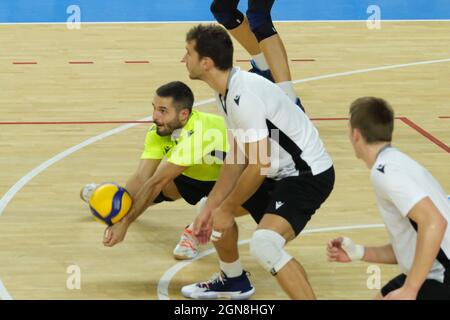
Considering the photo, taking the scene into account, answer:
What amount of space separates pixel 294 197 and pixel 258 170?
0.37 meters

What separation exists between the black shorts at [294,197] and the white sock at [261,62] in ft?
9.95

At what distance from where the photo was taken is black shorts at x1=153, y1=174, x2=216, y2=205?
6.97 m

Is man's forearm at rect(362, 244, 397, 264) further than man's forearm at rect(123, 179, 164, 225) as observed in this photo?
No

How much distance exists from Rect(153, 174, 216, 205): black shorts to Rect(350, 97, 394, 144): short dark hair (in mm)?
2149

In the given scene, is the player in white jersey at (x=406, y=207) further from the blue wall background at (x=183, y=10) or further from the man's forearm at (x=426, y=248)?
the blue wall background at (x=183, y=10)

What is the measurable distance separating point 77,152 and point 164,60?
375 centimetres

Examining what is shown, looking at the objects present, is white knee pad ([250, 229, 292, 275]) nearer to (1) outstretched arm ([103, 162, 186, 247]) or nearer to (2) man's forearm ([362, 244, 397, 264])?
(2) man's forearm ([362, 244, 397, 264])

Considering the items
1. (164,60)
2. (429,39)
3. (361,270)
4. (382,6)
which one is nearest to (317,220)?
(361,270)

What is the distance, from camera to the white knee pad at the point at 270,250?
221 inches

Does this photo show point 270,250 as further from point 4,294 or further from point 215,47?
point 4,294

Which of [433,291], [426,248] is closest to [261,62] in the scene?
[433,291]

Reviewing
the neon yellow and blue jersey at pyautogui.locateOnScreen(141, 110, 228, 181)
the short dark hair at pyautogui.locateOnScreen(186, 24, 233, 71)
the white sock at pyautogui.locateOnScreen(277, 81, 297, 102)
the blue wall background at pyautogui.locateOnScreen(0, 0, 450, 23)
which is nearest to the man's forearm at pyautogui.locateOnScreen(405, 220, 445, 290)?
the short dark hair at pyautogui.locateOnScreen(186, 24, 233, 71)

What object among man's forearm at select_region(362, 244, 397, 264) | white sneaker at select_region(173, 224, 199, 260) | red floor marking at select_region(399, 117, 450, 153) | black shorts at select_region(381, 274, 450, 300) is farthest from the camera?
red floor marking at select_region(399, 117, 450, 153)

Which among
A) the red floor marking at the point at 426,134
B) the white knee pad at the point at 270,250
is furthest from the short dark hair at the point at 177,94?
the red floor marking at the point at 426,134
